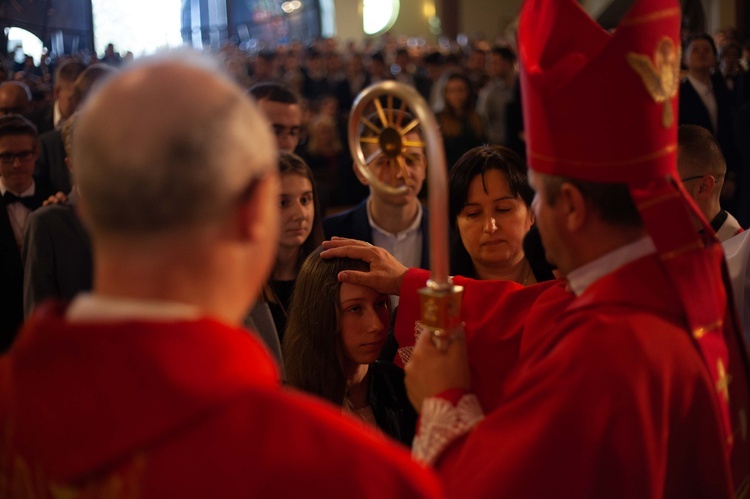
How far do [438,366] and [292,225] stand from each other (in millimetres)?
1980

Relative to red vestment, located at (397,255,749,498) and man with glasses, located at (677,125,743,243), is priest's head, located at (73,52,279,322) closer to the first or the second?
red vestment, located at (397,255,749,498)

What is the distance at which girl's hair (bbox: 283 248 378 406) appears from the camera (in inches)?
100

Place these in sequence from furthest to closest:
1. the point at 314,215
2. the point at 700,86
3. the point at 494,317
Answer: the point at 700,86 < the point at 314,215 < the point at 494,317

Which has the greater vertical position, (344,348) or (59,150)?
(59,150)

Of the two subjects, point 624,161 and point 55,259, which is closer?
point 624,161

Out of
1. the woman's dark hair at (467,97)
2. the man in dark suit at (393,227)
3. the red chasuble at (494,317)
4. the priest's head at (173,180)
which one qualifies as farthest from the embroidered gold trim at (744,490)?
the woman's dark hair at (467,97)

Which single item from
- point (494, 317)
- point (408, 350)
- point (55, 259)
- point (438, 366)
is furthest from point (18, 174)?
point (438, 366)

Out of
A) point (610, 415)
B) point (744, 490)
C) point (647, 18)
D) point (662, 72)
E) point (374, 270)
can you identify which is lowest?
point (744, 490)

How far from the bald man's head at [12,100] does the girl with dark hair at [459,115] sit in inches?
124

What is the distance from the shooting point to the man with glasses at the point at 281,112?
457 centimetres

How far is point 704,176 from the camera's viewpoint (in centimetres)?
316

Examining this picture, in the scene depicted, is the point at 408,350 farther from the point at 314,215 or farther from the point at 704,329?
the point at 314,215

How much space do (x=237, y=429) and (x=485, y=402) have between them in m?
1.14

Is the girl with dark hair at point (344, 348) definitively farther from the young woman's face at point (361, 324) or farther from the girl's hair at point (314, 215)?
the girl's hair at point (314, 215)
